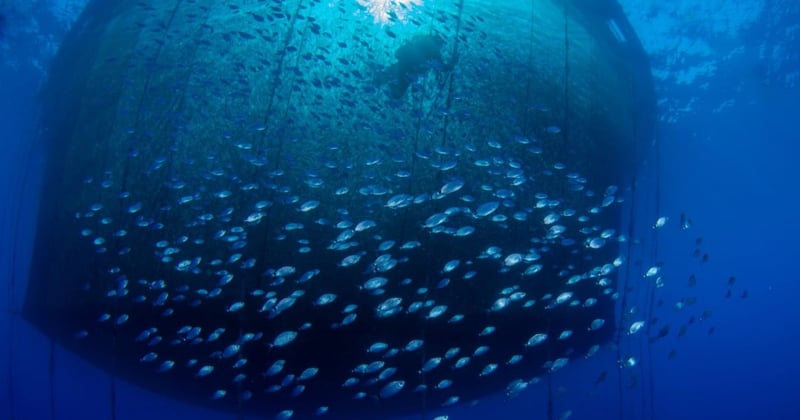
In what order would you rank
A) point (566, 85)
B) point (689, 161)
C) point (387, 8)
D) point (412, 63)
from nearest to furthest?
point (412, 63) < point (387, 8) < point (566, 85) < point (689, 161)

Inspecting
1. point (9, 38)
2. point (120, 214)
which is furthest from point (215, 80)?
point (9, 38)

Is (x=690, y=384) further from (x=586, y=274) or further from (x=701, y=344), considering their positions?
(x=586, y=274)

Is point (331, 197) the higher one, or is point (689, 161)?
point (689, 161)

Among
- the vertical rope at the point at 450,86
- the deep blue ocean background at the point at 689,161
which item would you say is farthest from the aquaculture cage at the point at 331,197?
the deep blue ocean background at the point at 689,161

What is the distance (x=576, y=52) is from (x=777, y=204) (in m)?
35.8

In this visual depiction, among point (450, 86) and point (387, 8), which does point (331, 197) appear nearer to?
point (450, 86)

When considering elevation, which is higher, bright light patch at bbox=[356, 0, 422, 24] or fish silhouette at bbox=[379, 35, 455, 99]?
bright light patch at bbox=[356, 0, 422, 24]

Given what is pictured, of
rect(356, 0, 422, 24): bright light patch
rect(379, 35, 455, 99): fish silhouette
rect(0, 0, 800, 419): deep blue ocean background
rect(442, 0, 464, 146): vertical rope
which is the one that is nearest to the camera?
rect(442, 0, 464, 146): vertical rope

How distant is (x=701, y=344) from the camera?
109938 millimetres

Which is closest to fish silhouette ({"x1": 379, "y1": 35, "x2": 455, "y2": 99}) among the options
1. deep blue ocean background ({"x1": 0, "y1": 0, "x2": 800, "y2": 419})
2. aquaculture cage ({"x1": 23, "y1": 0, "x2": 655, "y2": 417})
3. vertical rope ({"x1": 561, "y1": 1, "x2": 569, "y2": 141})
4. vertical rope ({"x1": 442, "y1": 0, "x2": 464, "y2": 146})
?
aquaculture cage ({"x1": 23, "y1": 0, "x2": 655, "y2": 417})

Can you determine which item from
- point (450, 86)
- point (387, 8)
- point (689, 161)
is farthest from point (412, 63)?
point (689, 161)

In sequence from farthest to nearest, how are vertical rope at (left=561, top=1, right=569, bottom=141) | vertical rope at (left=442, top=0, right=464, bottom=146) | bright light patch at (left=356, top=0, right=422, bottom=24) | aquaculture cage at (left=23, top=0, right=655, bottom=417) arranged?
vertical rope at (left=561, top=1, right=569, bottom=141) < bright light patch at (left=356, top=0, right=422, bottom=24) < vertical rope at (left=442, top=0, right=464, bottom=146) < aquaculture cage at (left=23, top=0, right=655, bottom=417)

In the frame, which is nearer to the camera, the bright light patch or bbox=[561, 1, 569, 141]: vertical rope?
the bright light patch

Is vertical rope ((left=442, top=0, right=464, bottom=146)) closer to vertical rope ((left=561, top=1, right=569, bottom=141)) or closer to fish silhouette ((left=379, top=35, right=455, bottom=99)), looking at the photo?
fish silhouette ((left=379, top=35, right=455, bottom=99))
